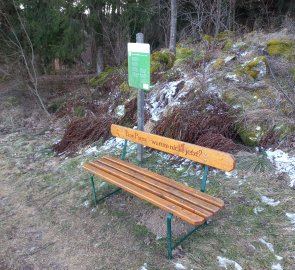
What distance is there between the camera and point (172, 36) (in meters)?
7.53

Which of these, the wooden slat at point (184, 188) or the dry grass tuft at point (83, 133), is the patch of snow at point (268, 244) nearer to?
the wooden slat at point (184, 188)

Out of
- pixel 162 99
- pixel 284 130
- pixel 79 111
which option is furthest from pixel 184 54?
pixel 284 130

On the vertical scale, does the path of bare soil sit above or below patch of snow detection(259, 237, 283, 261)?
below

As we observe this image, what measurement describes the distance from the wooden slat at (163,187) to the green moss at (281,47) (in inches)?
172

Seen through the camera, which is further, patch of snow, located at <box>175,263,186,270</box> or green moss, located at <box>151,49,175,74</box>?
green moss, located at <box>151,49,175,74</box>

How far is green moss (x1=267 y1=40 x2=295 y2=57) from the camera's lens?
235 inches

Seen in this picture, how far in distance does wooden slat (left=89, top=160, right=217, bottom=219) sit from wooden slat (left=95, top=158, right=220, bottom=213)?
23mm

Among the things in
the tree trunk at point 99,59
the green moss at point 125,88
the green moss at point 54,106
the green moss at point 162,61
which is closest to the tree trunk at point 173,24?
the green moss at point 162,61

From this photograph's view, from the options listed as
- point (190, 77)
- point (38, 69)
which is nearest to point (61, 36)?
point (38, 69)

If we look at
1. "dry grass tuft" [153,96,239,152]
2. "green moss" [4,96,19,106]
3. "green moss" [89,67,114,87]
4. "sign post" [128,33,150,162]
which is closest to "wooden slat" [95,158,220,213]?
"sign post" [128,33,150,162]

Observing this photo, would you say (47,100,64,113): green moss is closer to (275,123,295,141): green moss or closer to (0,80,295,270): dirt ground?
(0,80,295,270): dirt ground

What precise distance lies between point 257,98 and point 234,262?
9.83 ft

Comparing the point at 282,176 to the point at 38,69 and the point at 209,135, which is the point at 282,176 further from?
the point at 38,69

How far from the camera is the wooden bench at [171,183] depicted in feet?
8.15
